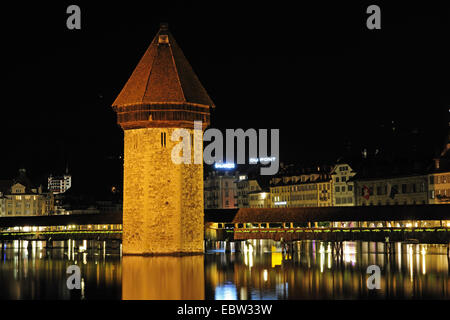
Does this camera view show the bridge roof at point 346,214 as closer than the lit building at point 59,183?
Yes

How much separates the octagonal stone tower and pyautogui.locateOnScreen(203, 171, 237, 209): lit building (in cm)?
7270

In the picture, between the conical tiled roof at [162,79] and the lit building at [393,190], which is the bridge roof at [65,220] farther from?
the lit building at [393,190]

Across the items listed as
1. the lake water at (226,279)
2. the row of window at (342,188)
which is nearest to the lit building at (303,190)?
the row of window at (342,188)

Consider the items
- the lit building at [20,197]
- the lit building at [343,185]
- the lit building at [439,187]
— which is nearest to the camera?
the lit building at [439,187]

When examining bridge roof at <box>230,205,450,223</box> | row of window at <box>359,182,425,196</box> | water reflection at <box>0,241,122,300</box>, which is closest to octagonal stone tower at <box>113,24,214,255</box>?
water reflection at <box>0,241,122,300</box>

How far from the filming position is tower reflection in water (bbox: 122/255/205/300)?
23469 mm

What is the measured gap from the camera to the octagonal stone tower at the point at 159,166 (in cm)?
4094

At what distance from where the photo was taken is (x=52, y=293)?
24.9 meters

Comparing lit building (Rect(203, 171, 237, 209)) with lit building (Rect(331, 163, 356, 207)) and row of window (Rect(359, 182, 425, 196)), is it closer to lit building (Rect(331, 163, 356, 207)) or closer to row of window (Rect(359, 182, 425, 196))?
lit building (Rect(331, 163, 356, 207))

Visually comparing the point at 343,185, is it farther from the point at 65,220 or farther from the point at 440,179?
the point at 65,220

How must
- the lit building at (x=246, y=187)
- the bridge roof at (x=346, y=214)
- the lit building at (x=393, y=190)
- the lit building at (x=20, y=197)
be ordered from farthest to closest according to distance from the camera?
1. the lit building at (x=20, y=197)
2. the lit building at (x=246, y=187)
3. the lit building at (x=393, y=190)
4. the bridge roof at (x=346, y=214)

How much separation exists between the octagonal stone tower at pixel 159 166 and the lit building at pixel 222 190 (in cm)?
7270

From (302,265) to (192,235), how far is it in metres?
7.70
